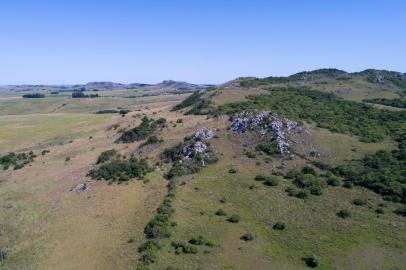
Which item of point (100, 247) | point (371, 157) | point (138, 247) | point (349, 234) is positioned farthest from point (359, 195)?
point (100, 247)

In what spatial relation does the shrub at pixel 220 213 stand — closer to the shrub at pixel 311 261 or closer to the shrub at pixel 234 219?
the shrub at pixel 234 219

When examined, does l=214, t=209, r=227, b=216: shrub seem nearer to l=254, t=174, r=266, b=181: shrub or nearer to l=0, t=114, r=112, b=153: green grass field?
l=254, t=174, r=266, b=181: shrub

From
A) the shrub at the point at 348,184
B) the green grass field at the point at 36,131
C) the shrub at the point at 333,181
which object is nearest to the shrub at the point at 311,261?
the shrub at the point at 348,184

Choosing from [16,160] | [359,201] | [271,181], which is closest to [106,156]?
[16,160]

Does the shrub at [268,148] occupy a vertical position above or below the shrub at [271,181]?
above

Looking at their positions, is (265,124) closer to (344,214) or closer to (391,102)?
(344,214)

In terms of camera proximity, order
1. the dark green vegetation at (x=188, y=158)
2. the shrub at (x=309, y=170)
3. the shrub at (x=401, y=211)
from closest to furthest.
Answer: the shrub at (x=401, y=211)
the shrub at (x=309, y=170)
the dark green vegetation at (x=188, y=158)
